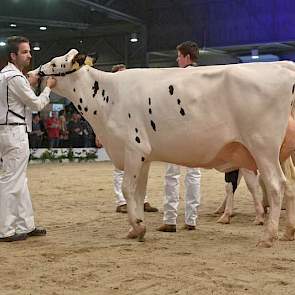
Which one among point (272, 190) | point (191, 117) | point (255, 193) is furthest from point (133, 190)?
point (255, 193)

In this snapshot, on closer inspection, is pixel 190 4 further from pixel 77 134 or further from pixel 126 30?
pixel 77 134

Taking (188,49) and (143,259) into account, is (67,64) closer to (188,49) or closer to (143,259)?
(188,49)

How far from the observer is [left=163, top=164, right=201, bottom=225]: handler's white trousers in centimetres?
676

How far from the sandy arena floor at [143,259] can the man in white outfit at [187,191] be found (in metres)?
0.17

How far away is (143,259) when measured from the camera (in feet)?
17.1

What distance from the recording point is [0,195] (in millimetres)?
6227

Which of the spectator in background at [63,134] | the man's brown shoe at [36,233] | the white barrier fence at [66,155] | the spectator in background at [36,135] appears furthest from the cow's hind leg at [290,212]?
the spectator in background at [63,134]

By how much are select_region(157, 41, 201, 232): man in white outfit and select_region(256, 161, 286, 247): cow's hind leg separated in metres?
1.29

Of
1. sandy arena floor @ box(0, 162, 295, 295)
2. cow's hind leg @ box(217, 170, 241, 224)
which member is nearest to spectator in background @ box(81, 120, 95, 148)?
sandy arena floor @ box(0, 162, 295, 295)

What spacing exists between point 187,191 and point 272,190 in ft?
4.70

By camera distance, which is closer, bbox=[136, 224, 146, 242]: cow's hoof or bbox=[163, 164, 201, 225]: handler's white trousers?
bbox=[136, 224, 146, 242]: cow's hoof

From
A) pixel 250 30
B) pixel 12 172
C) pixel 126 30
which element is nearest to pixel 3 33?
pixel 126 30

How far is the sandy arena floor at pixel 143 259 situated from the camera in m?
4.30

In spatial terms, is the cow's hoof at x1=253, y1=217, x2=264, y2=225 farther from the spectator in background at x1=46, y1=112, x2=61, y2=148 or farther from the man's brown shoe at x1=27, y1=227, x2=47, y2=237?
the spectator in background at x1=46, y1=112, x2=61, y2=148
